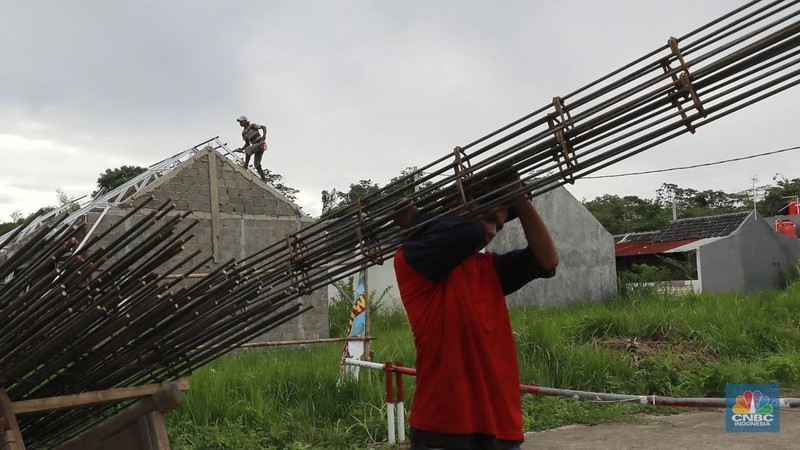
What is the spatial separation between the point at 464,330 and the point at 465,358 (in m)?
0.10

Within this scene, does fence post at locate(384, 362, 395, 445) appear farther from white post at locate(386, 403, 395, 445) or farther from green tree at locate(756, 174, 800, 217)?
green tree at locate(756, 174, 800, 217)

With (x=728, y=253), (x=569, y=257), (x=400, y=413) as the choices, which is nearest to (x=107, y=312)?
(x=400, y=413)

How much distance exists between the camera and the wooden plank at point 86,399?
2803 millimetres

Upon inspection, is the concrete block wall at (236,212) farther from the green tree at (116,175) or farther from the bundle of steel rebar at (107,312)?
the green tree at (116,175)

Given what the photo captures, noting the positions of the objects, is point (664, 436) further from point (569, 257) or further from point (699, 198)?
point (699, 198)

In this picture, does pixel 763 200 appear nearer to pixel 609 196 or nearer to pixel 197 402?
pixel 609 196

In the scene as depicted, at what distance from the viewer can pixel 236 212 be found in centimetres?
1388

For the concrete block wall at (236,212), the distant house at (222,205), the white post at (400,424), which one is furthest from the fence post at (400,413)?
the concrete block wall at (236,212)

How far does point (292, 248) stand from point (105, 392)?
1.04m

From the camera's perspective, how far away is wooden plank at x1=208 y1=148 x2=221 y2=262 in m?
13.4

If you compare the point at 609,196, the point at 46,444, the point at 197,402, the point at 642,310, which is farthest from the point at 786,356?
the point at 609,196

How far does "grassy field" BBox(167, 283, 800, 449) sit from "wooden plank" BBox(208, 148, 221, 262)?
339 centimetres

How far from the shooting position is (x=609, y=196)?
4672 centimetres

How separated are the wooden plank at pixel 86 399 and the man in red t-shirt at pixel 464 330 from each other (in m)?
1.13
